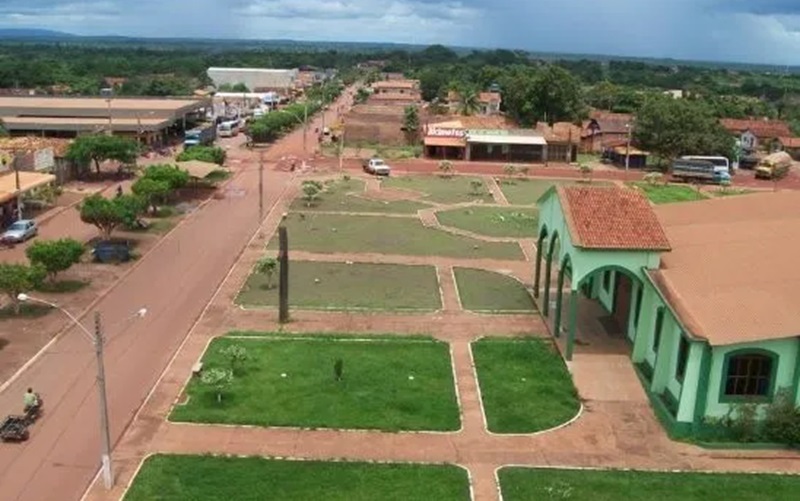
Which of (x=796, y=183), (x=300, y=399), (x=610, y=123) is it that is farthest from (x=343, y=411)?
(x=610, y=123)

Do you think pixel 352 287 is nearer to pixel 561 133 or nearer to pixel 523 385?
pixel 523 385

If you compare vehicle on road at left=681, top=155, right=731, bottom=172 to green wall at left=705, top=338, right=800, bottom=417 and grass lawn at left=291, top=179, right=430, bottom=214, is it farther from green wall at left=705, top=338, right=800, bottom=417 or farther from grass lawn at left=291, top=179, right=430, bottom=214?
green wall at left=705, top=338, right=800, bottom=417

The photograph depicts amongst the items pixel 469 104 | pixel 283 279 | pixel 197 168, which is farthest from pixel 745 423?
pixel 469 104

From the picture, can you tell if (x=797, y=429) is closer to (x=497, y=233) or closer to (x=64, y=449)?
(x=64, y=449)

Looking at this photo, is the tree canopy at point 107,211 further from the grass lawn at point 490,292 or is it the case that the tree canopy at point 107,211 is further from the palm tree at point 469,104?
the palm tree at point 469,104

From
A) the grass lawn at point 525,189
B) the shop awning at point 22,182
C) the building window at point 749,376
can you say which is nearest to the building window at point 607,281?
the building window at point 749,376
